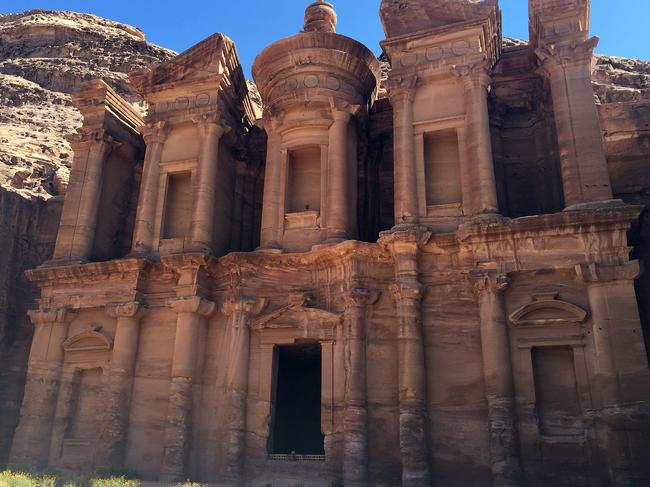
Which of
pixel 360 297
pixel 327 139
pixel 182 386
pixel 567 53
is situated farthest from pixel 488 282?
pixel 182 386

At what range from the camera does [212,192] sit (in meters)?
18.4

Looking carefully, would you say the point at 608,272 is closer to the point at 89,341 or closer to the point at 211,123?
the point at 211,123

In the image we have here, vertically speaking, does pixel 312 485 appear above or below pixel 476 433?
below

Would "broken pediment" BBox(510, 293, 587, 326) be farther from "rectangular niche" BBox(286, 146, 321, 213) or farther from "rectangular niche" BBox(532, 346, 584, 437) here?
"rectangular niche" BBox(286, 146, 321, 213)

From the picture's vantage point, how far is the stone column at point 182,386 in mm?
15492

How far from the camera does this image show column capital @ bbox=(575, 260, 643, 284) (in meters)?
13.4

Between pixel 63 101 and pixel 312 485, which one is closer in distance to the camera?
pixel 312 485

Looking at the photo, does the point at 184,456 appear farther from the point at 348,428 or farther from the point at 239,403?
the point at 348,428

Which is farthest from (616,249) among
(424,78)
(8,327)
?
(8,327)

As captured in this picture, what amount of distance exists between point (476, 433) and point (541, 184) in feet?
25.7

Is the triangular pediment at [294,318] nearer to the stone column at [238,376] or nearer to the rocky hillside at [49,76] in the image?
the stone column at [238,376]

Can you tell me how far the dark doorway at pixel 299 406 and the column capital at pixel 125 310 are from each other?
460 centimetres

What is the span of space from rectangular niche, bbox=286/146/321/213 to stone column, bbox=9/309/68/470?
7.36 meters

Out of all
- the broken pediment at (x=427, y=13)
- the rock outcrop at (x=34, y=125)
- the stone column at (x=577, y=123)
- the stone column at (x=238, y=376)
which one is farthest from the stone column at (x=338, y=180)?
the rock outcrop at (x=34, y=125)
